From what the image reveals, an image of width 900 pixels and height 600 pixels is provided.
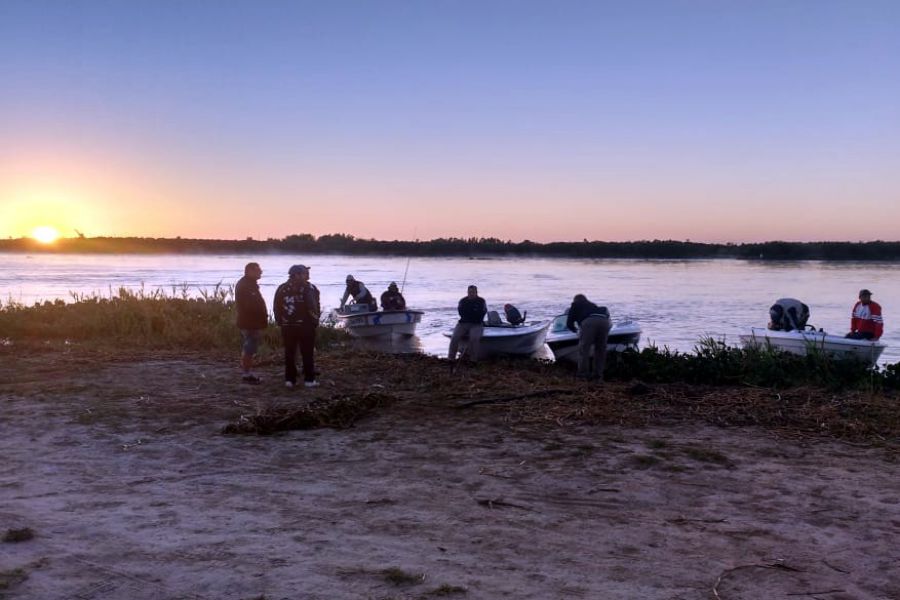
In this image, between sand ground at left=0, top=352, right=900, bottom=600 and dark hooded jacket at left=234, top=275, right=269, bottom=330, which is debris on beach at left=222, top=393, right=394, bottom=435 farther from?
dark hooded jacket at left=234, top=275, right=269, bottom=330

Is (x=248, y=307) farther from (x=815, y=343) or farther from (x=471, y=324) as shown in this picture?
(x=815, y=343)

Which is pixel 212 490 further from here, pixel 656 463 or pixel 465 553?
pixel 656 463

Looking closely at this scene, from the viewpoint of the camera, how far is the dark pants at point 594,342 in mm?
11648

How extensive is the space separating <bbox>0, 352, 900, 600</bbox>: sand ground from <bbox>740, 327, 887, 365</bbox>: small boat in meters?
7.10

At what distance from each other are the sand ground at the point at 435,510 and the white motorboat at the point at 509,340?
704 centimetres

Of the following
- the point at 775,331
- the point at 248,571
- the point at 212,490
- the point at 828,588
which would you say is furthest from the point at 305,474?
the point at 775,331

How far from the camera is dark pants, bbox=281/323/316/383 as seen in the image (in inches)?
385

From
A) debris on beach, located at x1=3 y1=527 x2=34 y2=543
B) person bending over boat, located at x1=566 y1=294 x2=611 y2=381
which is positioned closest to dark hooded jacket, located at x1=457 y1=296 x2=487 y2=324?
person bending over boat, located at x1=566 y1=294 x2=611 y2=381

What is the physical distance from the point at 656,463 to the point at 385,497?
230cm

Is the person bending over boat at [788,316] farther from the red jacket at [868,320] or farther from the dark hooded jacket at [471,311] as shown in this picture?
the dark hooded jacket at [471,311]

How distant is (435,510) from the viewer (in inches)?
198

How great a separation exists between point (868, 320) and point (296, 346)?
10.5 meters

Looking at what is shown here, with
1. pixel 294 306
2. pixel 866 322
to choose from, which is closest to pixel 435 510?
pixel 294 306

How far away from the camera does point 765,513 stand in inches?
197
